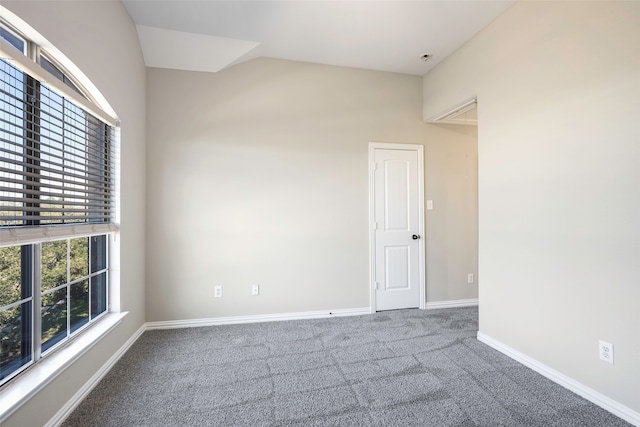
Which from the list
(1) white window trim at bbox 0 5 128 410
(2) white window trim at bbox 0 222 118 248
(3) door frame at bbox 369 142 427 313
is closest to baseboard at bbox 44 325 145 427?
(1) white window trim at bbox 0 5 128 410

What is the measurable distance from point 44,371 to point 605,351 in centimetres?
323

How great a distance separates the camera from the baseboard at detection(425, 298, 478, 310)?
3434 millimetres

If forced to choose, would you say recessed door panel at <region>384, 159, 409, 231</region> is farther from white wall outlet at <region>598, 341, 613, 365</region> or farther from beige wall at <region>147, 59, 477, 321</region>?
white wall outlet at <region>598, 341, 613, 365</region>

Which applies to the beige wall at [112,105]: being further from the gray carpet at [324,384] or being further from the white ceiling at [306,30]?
the white ceiling at [306,30]

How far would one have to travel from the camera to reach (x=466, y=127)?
11.8 ft

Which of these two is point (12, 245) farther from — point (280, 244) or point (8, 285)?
point (280, 244)

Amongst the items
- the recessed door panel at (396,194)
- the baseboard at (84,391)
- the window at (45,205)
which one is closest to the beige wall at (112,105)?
the baseboard at (84,391)

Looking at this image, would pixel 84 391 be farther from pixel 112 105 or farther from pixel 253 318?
pixel 112 105

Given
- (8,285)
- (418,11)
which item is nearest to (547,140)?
(418,11)

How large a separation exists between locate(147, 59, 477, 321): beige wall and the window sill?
0.96 m

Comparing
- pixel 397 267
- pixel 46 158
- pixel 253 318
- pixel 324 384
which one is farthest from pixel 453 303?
pixel 46 158

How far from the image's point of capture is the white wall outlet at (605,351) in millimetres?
1651

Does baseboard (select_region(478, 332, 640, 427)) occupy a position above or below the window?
below

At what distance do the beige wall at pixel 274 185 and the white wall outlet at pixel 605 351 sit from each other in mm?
1786
